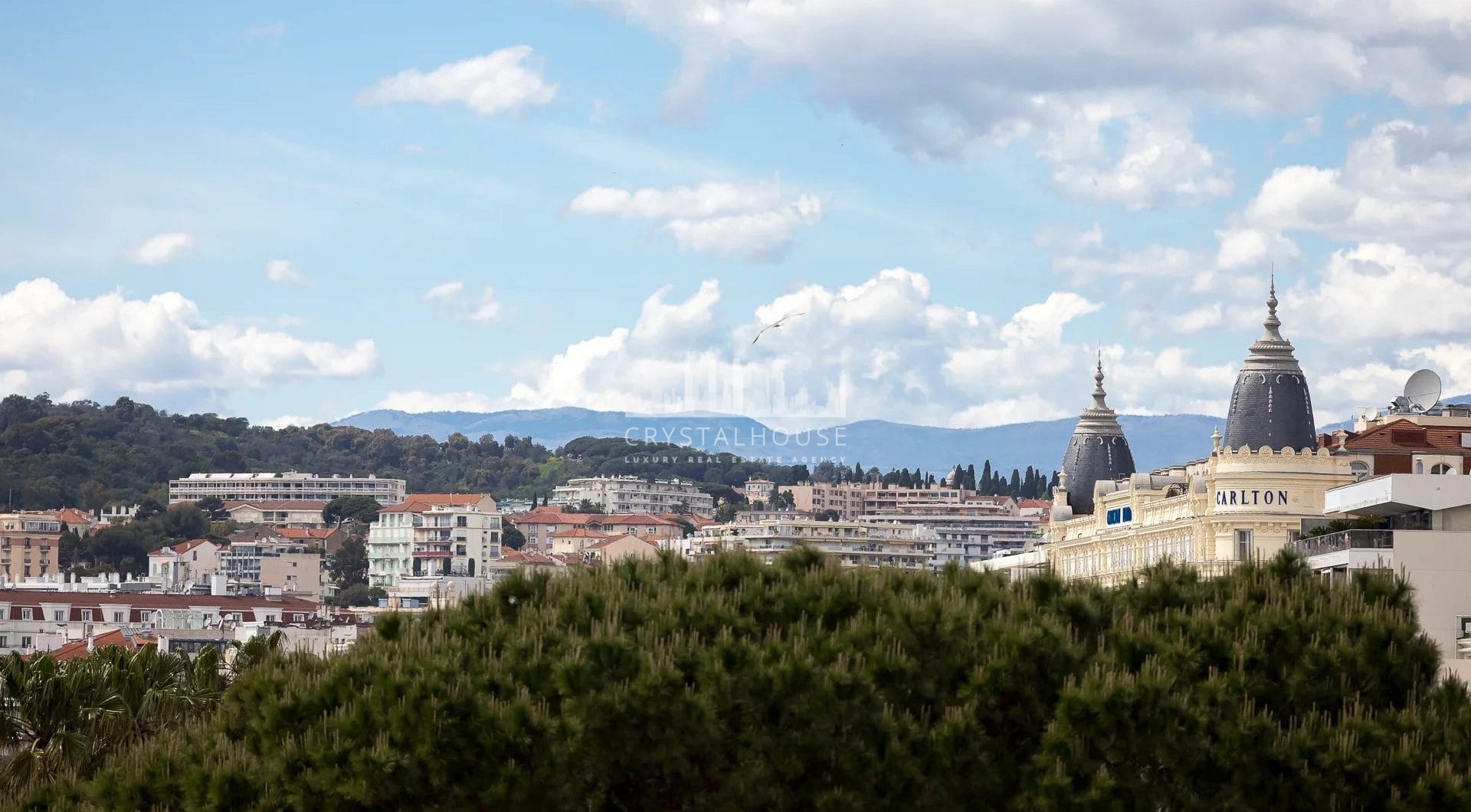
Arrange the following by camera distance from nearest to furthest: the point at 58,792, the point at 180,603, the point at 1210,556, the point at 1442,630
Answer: the point at 58,792
the point at 1442,630
the point at 1210,556
the point at 180,603

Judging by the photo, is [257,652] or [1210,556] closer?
[257,652]

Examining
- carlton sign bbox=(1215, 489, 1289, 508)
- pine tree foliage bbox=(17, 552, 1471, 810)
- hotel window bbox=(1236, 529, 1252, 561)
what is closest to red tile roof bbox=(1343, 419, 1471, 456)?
carlton sign bbox=(1215, 489, 1289, 508)

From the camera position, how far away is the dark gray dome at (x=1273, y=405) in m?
74.2

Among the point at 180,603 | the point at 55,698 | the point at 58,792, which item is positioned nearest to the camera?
the point at 58,792

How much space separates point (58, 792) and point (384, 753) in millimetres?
8132

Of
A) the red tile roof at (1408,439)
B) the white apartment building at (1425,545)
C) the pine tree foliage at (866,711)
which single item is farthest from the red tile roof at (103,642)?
the pine tree foliage at (866,711)

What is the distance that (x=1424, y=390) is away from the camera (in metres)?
82.2

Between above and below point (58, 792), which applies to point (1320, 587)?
above

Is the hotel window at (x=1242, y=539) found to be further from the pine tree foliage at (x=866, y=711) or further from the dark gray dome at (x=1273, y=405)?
the pine tree foliage at (x=866, y=711)

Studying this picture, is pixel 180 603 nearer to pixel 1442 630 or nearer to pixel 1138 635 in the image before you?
pixel 1442 630

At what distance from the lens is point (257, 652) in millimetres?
48844

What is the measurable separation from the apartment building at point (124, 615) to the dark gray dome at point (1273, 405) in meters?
61.3

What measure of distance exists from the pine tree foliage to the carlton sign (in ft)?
139

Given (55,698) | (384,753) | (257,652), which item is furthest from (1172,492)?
(384,753)
